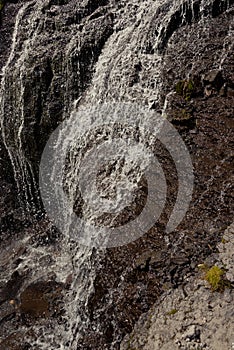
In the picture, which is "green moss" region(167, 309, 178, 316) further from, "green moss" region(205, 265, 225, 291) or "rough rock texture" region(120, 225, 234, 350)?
"green moss" region(205, 265, 225, 291)

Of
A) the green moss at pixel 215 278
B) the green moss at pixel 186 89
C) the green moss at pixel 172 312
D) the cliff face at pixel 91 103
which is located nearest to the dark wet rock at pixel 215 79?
the cliff face at pixel 91 103

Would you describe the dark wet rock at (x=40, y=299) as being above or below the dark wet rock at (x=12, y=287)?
above

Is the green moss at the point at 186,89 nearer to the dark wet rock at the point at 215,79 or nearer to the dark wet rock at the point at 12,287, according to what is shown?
the dark wet rock at the point at 215,79

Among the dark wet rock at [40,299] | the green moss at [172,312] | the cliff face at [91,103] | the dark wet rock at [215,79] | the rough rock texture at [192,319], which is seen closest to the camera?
the rough rock texture at [192,319]

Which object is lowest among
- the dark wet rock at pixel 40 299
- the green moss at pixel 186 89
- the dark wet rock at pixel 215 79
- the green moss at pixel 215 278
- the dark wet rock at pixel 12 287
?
the dark wet rock at pixel 12 287

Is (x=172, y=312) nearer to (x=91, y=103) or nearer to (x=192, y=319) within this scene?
(x=192, y=319)

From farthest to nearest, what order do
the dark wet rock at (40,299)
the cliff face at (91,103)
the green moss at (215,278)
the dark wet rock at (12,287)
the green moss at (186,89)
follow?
the dark wet rock at (12,287) → the dark wet rock at (40,299) → the green moss at (186,89) → the cliff face at (91,103) → the green moss at (215,278)
